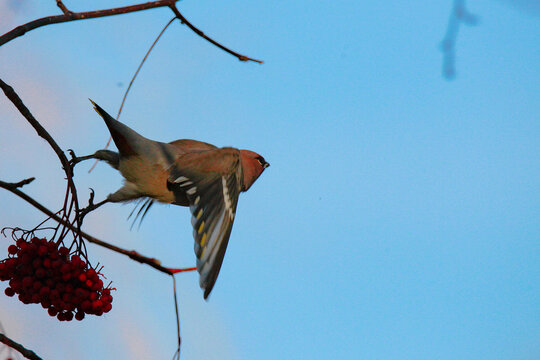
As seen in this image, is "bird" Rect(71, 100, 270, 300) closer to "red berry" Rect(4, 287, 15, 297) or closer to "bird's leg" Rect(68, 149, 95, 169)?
"bird's leg" Rect(68, 149, 95, 169)

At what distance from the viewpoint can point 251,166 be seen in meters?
4.20

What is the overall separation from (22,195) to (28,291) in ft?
1.26

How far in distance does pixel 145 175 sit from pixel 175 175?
0.56 feet

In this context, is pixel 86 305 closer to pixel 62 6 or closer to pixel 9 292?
pixel 9 292

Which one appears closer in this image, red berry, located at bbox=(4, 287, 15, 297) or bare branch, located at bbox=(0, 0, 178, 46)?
bare branch, located at bbox=(0, 0, 178, 46)

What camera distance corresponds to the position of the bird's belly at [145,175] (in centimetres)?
322

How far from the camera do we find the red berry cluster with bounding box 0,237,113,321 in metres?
2.29

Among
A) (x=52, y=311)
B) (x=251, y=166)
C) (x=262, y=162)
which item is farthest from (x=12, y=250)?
(x=262, y=162)

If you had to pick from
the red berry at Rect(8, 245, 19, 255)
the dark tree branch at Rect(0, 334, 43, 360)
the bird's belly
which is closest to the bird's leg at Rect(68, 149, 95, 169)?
the bird's belly

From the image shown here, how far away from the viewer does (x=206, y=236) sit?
283 cm

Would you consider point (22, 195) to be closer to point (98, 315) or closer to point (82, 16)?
point (98, 315)

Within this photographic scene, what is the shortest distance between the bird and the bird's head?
1.94 ft

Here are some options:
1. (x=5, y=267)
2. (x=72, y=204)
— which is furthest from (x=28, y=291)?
(x=72, y=204)

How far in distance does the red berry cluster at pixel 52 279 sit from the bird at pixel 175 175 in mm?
632
